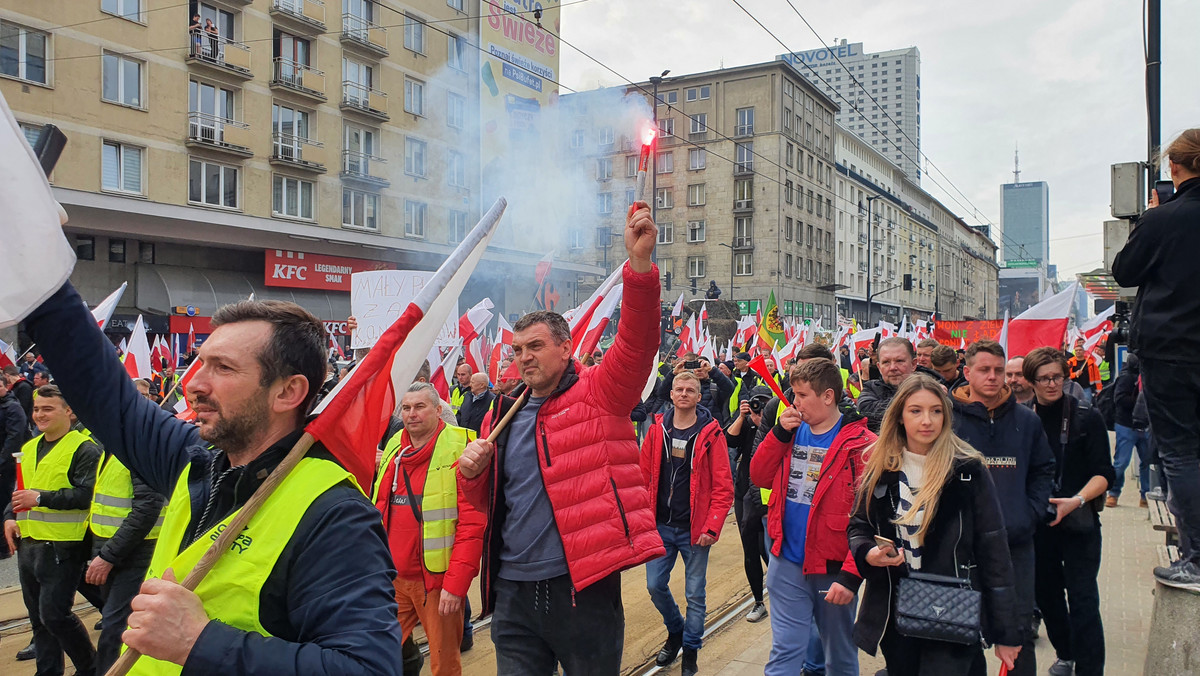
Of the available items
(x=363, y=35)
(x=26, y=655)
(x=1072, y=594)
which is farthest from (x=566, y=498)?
(x=363, y=35)

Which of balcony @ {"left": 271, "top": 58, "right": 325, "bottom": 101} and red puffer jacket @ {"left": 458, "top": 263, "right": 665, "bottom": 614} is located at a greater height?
balcony @ {"left": 271, "top": 58, "right": 325, "bottom": 101}

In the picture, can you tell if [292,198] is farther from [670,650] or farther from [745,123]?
[745,123]

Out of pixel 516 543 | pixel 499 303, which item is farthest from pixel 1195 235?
pixel 499 303

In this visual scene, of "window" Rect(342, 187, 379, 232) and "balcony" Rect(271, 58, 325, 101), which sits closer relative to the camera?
"balcony" Rect(271, 58, 325, 101)

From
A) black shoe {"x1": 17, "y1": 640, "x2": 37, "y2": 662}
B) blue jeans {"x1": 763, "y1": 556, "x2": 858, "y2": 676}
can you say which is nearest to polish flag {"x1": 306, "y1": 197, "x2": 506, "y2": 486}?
blue jeans {"x1": 763, "y1": 556, "x2": 858, "y2": 676}

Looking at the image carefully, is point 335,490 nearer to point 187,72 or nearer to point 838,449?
point 838,449

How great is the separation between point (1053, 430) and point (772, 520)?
191 centimetres

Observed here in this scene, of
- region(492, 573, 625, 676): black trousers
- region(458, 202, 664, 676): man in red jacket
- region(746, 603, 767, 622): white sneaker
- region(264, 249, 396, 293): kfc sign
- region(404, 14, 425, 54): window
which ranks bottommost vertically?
region(746, 603, 767, 622): white sneaker

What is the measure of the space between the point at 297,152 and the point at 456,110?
7.36 m

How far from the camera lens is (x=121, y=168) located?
23359 millimetres

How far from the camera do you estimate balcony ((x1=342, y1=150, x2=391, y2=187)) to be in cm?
2992

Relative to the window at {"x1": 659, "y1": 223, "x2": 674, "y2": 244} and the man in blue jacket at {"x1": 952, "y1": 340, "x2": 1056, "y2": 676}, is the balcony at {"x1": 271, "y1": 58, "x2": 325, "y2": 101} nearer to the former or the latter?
the man in blue jacket at {"x1": 952, "y1": 340, "x2": 1056, "y2": 676}

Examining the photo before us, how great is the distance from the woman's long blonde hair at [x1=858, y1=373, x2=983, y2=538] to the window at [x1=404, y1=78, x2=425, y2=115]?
101 ft

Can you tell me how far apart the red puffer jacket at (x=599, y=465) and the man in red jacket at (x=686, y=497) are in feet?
6.70
